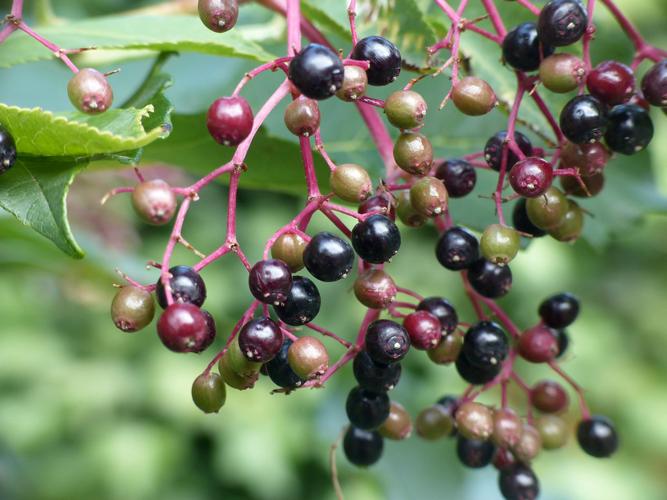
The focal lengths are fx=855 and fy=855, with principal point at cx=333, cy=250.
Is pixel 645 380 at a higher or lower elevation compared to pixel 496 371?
lower

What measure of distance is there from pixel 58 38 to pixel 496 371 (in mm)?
750

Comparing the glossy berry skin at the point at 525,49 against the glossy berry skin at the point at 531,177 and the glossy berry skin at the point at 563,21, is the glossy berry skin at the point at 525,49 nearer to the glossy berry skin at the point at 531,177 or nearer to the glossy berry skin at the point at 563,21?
the glossy berry skin at the point at 563,21

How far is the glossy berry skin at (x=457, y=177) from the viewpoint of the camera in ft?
3.28

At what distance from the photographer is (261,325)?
2.71 feet

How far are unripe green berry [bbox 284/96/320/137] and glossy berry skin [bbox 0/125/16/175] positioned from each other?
282 millimetres

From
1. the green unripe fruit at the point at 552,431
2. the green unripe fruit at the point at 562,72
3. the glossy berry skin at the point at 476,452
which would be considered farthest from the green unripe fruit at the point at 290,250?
the green unripe fruit at the point at 552,431

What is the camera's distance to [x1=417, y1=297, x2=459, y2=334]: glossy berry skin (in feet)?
3.24

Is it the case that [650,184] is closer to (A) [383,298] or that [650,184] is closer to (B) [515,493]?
(B) [515,493]

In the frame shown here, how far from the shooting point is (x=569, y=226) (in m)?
1.05

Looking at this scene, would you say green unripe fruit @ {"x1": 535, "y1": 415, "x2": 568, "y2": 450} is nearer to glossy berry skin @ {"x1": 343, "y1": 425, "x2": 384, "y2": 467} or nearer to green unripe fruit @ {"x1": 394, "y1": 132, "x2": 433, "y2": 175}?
glossy berry skin @ {"x1": 343, "y1": 425, "x2": 384, "y2": 467}

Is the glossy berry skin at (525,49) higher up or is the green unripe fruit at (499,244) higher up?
the glossy berry skin at (525,49)

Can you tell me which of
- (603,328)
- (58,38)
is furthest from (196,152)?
(603,328)

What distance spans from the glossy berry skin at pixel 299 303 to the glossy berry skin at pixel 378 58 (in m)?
0.22

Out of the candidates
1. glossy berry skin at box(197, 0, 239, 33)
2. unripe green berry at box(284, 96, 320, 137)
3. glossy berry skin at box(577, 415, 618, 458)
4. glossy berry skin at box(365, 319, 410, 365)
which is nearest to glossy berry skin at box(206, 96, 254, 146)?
unripe green berry at box(284, 96, 320, 137)
